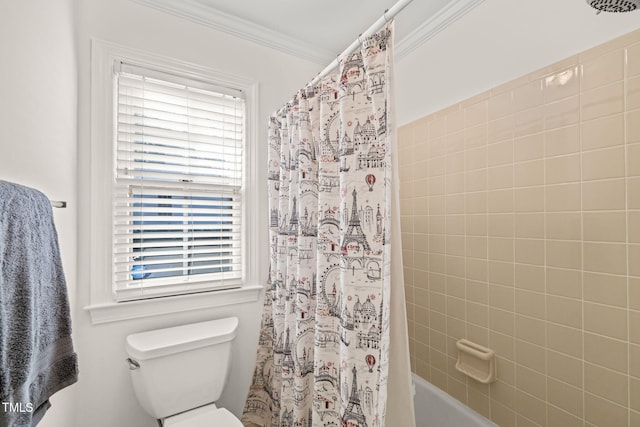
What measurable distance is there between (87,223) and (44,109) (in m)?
0.59

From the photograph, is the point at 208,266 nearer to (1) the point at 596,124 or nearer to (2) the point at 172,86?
(2) the point at 172,86

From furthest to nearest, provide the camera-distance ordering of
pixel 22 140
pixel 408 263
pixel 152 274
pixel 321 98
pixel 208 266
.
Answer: pixel 408 263
pixel 208 266
pixel 152 274
pixel 321 98
pixel 22 140

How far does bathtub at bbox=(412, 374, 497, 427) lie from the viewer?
1.50 m

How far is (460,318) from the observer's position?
1.60 meters

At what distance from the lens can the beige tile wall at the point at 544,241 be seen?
1.04 metres

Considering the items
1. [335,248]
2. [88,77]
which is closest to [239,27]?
[88,77]

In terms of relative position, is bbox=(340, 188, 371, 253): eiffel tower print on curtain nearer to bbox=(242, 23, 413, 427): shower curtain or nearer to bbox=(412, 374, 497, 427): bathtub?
bbox=(242, 23, 413, 427): shower curtain

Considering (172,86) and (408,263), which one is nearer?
(172,86)

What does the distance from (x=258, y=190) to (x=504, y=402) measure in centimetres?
170

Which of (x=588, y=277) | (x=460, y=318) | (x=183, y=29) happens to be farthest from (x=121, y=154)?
(x=588, y=277)

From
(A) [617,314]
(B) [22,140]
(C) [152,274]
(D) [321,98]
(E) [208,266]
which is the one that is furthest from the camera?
(E) [208,266]

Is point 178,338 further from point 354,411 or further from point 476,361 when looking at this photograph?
point 476,361

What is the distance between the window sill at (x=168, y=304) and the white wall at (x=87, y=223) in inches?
1.4

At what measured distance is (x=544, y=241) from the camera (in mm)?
1252
